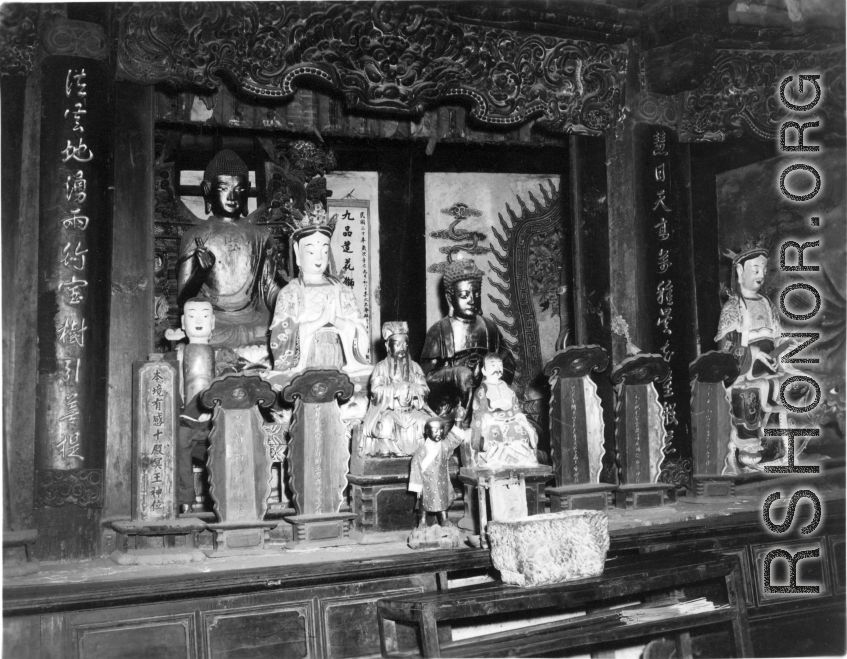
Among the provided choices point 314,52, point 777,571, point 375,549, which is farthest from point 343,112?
point 777,571

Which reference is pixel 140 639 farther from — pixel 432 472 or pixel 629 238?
pixel 629 238

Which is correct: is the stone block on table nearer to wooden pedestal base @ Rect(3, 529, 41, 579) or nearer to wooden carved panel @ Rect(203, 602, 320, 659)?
wooden carved panel @ Rect(203, 602, 320, 659)

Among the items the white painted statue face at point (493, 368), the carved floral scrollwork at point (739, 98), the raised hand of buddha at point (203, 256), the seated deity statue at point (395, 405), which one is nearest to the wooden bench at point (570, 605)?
the seated deity statue at point (395, 405)

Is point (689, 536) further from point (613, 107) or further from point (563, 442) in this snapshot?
point (613, 107)

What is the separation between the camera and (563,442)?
7.46 metres

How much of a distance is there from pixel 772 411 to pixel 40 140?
594 centimetres

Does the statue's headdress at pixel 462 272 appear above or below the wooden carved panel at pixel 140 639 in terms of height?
above

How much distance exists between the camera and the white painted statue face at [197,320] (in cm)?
757

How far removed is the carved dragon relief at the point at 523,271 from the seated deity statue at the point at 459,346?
7.39 ft

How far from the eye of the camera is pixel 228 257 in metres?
8.89

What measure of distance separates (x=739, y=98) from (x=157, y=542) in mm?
5738

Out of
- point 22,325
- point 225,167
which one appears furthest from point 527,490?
point 225,167

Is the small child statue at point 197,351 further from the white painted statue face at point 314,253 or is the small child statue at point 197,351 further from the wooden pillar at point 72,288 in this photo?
the wooden pillar at point 72,288

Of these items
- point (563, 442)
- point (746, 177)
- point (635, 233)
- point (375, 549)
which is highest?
point (746, 177)
